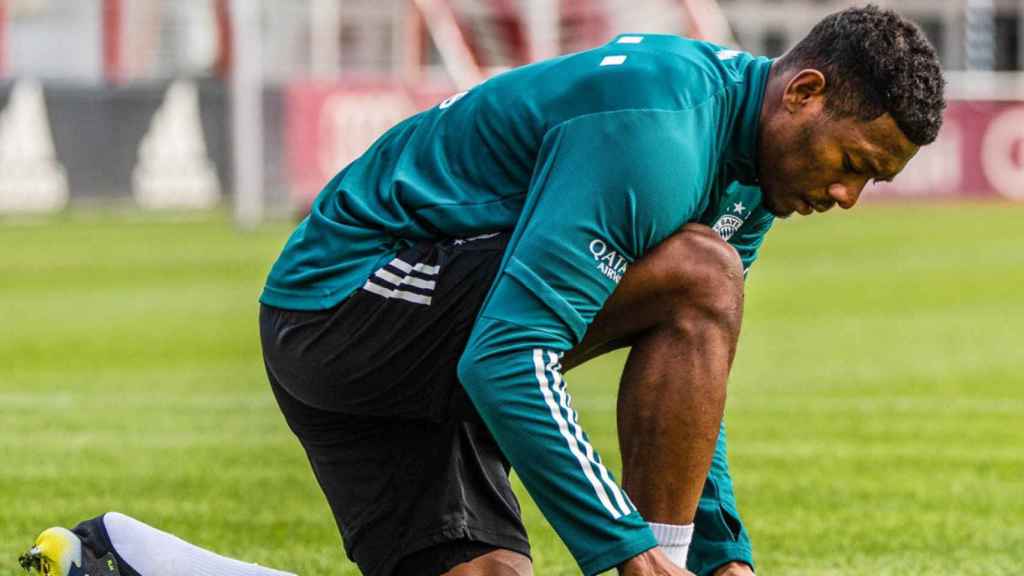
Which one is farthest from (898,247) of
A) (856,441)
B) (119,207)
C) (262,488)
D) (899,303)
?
(262,488)

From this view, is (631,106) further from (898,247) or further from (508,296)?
(898,247)

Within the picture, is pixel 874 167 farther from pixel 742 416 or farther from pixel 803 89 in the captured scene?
pixel 742 416

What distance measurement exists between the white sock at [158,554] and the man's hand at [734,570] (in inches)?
43.8

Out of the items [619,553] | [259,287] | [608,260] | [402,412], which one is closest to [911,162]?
[259,287]

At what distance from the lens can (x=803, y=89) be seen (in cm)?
408

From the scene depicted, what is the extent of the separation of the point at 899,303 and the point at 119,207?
13.8 m

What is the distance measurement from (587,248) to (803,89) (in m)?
0.61

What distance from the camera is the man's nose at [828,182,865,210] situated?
418cm

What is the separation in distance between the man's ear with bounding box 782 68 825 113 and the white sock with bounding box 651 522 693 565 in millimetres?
907

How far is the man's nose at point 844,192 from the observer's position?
13.7 ft

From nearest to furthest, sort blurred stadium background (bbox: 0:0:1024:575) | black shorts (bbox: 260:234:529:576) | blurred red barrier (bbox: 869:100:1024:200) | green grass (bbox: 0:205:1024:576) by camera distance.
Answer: black shorts (bbox: 260:234:529:576) < green grass (bbox: 0:205:1024:576) < blurred stadium background (bbox: 0:0:1024:575) < blurred red barrier (bbox: 869:100:1024:200)

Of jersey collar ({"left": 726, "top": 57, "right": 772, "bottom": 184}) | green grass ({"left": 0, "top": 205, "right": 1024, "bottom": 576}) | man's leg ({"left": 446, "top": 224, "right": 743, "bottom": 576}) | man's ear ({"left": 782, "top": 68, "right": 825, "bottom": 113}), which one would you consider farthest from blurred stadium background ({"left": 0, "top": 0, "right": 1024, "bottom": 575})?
man's ear ({"left": 782, "top": 68, "right": 825, "bottom": 113})

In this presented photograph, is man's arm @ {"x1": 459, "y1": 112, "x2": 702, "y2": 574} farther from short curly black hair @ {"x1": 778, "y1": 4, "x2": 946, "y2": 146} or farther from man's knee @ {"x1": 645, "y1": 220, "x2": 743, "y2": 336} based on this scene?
short curly black hair @ {"x1": 778, "y1": 4, "x2": 946, "y2": 146}

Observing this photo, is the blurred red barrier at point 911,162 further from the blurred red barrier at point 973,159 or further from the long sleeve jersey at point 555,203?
the long sleeve jersey at point 555,203
